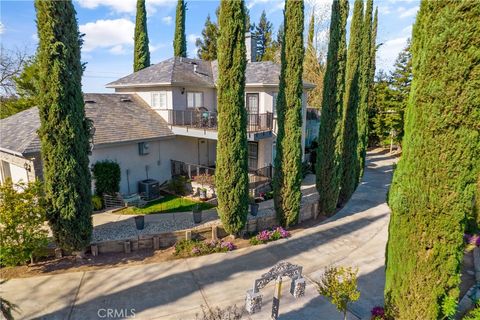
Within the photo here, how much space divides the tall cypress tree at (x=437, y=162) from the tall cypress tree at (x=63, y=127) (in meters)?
8.39

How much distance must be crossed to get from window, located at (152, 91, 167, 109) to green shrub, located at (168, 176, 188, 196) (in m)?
4.78

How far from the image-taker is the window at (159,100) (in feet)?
53.6

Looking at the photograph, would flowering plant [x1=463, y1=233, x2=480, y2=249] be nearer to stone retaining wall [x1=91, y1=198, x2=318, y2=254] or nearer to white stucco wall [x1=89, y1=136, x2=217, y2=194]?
stone retaining wall [x1=91, y1=198, x2=318, y2=254]

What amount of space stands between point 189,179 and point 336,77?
894cm

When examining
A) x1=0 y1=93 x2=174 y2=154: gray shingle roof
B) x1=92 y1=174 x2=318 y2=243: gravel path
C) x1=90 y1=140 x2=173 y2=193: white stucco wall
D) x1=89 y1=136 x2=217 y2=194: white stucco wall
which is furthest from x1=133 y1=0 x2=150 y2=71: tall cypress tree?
x1=92 y1=174 x2=318 y2=243: gravel path

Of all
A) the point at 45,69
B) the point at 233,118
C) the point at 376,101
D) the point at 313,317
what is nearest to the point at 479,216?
the point at 313,317

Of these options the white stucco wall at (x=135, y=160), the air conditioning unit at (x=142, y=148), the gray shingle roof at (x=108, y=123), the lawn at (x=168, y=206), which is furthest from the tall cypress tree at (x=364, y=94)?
the air conditioning unit at (x=142, y=148)

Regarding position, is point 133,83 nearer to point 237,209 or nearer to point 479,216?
point 237,209

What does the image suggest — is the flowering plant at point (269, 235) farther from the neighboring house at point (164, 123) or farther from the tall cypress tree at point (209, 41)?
the tall cypress tree at point (209, 41)

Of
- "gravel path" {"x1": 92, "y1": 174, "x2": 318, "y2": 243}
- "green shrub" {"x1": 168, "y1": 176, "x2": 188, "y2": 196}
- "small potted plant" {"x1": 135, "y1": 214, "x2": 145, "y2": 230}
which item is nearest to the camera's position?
"gravel path" {"x1": 92, "y1": 174, "x2": 318, "y2": 243}

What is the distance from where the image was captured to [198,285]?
7555 millimetres

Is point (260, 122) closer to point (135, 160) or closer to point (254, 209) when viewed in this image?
point (254, 209)

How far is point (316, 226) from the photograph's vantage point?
11.8m

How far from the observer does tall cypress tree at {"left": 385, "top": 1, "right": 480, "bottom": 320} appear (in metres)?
4.73
